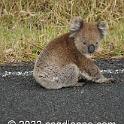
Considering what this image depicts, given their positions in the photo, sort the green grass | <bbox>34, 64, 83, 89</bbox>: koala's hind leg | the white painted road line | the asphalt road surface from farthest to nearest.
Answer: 1. the green grass
2. the white painted road line
3. <bbox>34, 64, 83, 89</bbox>: koala's hind leg
4. the asphalt road surface

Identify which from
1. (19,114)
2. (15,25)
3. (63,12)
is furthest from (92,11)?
(19,114)

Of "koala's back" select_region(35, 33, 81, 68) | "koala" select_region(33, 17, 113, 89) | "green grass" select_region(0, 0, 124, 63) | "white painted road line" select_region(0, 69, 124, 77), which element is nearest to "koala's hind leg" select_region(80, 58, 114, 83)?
"koala" select_region(33, 17, 113, 89)

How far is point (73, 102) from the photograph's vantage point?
686 centimetres

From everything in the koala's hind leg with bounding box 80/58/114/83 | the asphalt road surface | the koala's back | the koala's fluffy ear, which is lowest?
the asphalt road surface

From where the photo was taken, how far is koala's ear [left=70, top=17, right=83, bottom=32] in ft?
25.2

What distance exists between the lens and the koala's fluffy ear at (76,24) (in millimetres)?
7691

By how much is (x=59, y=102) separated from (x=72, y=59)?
3.18 feet

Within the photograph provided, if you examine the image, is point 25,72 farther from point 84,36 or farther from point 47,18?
point 47,18

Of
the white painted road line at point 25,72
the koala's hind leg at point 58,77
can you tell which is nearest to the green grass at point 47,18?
the white painted road line at point 25,72

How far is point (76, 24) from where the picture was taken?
7711mm

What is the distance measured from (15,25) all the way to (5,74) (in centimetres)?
330

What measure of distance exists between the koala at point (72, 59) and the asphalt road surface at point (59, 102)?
4.7 inches

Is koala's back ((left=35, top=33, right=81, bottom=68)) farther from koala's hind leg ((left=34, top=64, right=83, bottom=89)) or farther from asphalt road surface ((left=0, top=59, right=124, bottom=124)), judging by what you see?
asphalt road surface ((left=0, top=59, right=124, bottom=124))

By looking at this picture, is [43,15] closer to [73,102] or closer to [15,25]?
[15,25]
